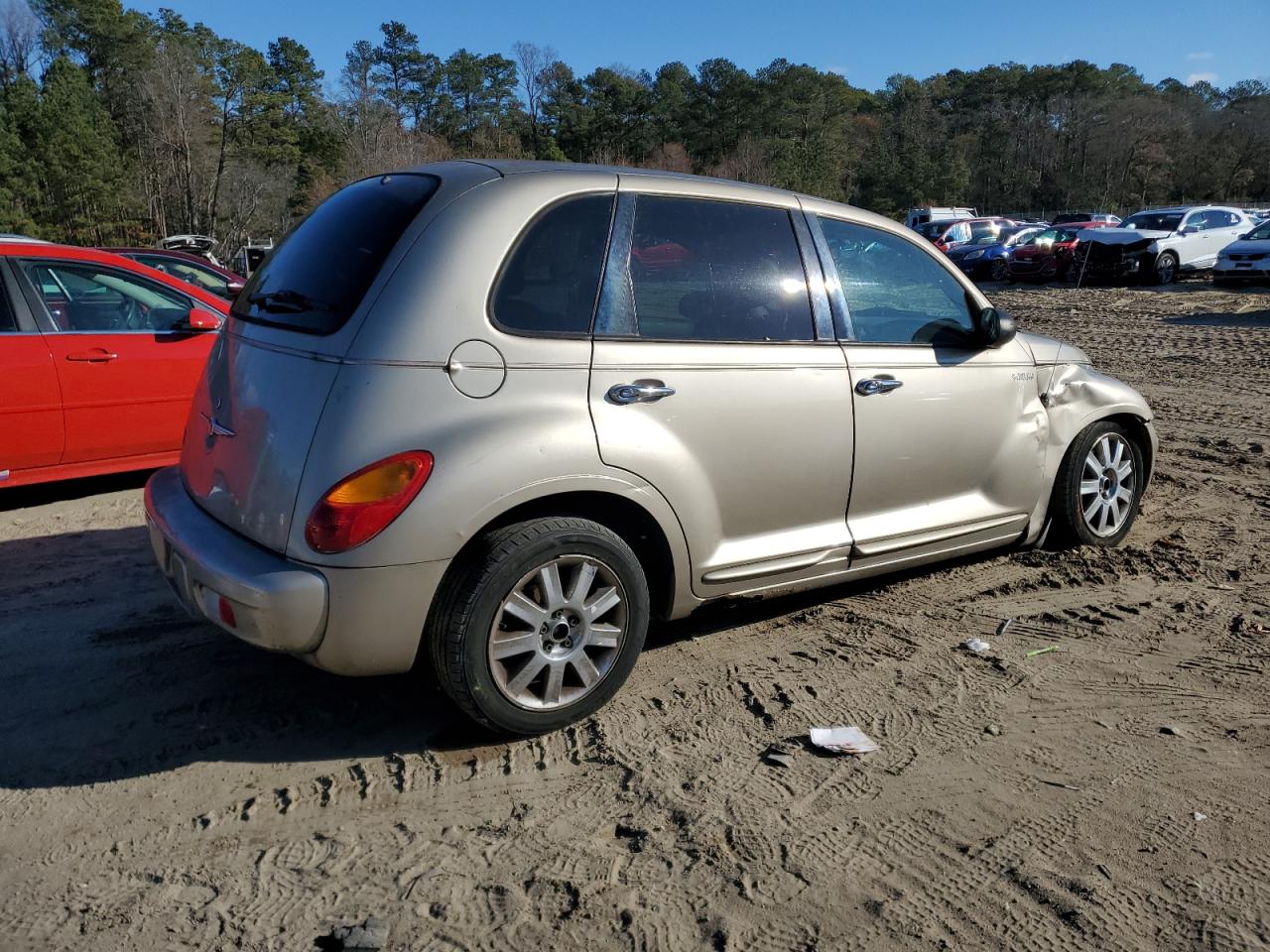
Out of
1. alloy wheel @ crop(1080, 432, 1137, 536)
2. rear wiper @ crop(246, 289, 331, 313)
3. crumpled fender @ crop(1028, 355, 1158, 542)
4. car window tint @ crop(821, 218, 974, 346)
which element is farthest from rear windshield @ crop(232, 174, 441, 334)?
alloy wheel @ crop(1080, 432, 1137, 536)

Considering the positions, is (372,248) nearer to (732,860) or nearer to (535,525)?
(535,525)

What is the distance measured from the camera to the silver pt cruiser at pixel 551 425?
121 inches

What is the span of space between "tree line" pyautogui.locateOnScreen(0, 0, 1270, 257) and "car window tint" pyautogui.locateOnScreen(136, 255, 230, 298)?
34783 mm

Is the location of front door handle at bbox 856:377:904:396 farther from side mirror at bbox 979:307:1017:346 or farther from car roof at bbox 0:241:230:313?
car roof at bbox 0:241:230:313

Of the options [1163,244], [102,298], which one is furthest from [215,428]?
[1163,244]

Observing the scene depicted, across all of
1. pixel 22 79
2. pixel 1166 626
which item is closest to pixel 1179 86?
pixel 22 79

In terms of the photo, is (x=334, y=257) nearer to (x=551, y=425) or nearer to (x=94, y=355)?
(x=551, y=425)

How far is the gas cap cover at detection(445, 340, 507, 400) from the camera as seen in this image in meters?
3.18

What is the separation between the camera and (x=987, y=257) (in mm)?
28234

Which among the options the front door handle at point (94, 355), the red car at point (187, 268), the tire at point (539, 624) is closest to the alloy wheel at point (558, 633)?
Answer: the tire at point (539, 624)

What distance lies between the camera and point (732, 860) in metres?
2.80

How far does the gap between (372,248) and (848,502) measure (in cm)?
207

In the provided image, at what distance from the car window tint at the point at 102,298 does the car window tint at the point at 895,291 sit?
14.4ft

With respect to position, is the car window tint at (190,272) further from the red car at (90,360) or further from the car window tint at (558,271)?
the car window tint at (558,271)
